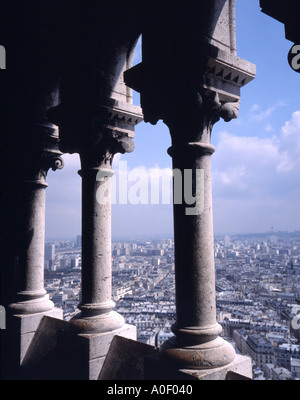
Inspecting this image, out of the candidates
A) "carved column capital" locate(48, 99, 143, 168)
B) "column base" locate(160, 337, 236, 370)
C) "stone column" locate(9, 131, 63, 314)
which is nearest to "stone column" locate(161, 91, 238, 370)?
"column base" locate(160, 337, 236, 370)

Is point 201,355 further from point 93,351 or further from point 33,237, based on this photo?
point 33,237

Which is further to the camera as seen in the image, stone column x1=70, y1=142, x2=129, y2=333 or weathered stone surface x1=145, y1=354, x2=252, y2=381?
A: stone column x1=70, y1=142, x2=129, y2=333

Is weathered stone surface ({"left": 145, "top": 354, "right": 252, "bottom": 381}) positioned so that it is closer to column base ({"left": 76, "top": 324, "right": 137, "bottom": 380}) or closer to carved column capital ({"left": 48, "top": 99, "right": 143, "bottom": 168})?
column base ({"left": 76, "top": 324, "right": 137, "bottom": 380})

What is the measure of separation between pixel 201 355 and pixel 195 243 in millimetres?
1202

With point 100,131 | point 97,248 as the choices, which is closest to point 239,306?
point 97,248

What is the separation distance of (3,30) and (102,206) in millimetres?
4981

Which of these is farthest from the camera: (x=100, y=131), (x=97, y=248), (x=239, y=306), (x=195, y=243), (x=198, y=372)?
(x=239, y=306)

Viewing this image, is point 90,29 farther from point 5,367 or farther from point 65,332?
point 5,367

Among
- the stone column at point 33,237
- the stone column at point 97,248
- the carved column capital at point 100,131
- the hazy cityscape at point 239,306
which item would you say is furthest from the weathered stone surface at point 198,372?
the hazy cityscape at point 239,306

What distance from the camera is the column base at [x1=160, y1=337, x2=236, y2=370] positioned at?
3.55m

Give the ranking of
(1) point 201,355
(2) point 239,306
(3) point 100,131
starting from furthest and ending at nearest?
(2) point 239,306
(3) point 100,131
(1) point 201,355

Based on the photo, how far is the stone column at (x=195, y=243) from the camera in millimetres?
3717

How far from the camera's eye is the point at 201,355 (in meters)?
3.59
